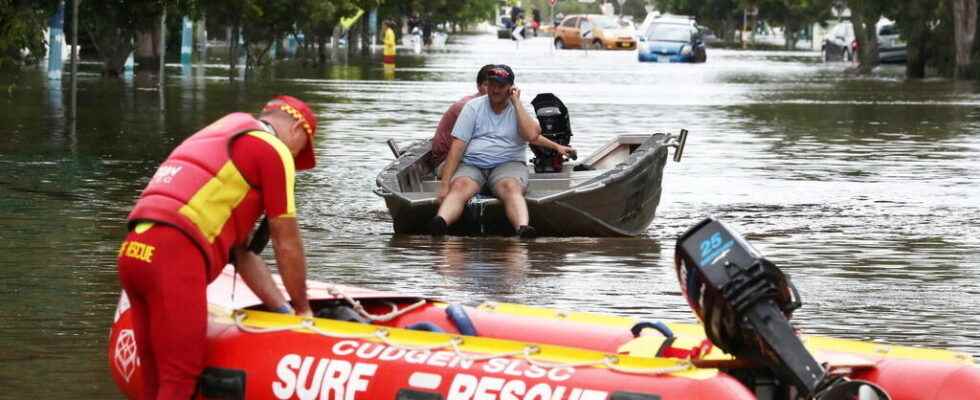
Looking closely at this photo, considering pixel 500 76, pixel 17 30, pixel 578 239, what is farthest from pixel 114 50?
pixel 500 76

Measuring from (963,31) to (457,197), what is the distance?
40.2 metres

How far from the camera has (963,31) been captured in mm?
52594

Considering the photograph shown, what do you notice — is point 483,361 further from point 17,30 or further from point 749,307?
point 17,30

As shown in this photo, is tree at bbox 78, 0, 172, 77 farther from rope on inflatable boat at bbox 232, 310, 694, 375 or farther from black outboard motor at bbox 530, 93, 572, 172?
rope on inflatable boat at bbox 232, 310, 694, 375

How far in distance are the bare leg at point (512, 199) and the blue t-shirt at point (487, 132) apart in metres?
0.19

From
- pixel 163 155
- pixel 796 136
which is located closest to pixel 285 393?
pixel 163 155

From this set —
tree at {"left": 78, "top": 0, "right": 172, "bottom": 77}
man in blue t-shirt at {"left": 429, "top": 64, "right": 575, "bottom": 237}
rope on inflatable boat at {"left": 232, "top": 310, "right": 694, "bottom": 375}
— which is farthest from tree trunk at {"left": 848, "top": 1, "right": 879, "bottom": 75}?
rope on inflatable boat at {"left": 232, "top": 310, "right": 694, "bottom": 375}

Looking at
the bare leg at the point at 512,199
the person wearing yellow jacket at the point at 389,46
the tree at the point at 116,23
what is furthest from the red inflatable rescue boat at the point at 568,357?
the person wearing yellow jacket at the point at 389,46

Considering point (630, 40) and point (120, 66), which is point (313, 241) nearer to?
point (120, 66)

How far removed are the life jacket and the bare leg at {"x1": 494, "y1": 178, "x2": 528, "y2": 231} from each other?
23.6ft

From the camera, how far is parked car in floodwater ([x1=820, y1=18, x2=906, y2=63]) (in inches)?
2672

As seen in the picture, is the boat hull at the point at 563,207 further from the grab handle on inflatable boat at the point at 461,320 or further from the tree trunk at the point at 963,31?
the tree trunk at the point at 963,31

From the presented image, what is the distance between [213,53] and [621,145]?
54.3m

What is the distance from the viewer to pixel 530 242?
14492 millimetres
